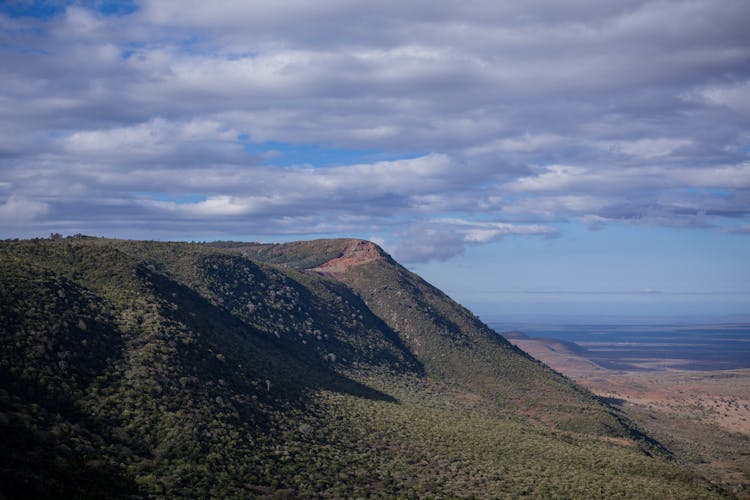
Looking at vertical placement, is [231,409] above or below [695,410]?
above

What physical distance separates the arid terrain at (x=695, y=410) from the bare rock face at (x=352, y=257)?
2316 inches

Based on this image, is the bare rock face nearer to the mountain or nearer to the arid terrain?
the mountain

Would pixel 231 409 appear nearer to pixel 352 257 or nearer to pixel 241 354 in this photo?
pixel 241 354

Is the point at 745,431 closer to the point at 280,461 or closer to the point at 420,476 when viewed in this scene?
the point at 420,476

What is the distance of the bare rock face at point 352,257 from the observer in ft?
419

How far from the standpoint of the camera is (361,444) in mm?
48656

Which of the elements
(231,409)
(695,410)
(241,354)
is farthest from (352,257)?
(231,409)

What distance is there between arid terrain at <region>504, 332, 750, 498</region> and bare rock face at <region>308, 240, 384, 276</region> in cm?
5883

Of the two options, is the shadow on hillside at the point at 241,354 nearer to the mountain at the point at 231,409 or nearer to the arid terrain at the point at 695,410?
the mountain at the point at 231,409

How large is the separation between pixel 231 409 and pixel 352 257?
88.1m

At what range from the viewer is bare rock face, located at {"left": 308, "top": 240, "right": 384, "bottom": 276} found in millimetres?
127688

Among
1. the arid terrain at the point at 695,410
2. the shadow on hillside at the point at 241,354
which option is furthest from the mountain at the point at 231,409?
the arid terrain at the point at 695,410

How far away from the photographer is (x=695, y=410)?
115312 mm

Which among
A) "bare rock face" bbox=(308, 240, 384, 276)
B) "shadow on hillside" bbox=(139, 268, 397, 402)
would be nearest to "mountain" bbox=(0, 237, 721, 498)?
"shadow on hillside" bbox=(139, 268, 397, 402)
